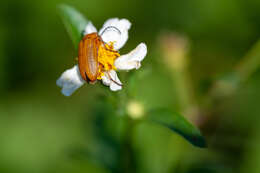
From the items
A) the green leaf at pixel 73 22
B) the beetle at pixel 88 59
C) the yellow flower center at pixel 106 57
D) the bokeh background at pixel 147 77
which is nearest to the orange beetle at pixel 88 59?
the beetle at pixel 88 59

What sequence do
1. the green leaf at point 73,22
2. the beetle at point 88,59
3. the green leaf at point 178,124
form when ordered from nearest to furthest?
the green leaf at point 178,124
the beetle at point 88,59
the green leaf at point 73,22

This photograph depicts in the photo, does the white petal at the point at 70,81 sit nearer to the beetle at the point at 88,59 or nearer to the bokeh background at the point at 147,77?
the beetle at the point at 88,59

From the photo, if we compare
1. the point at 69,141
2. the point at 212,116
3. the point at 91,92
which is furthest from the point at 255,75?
the point at 69,141

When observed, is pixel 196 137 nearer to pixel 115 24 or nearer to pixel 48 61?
pixel 115 24

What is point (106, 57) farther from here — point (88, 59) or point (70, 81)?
point (70, 81)

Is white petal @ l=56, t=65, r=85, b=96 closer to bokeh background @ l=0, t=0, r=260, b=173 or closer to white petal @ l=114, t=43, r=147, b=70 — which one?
white petal @ l=114, t=43, r=147, b=70

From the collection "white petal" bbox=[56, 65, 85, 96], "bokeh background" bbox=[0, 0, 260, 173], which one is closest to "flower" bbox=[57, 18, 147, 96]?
"white petal" bbox=[56, 65, 85, 96]
